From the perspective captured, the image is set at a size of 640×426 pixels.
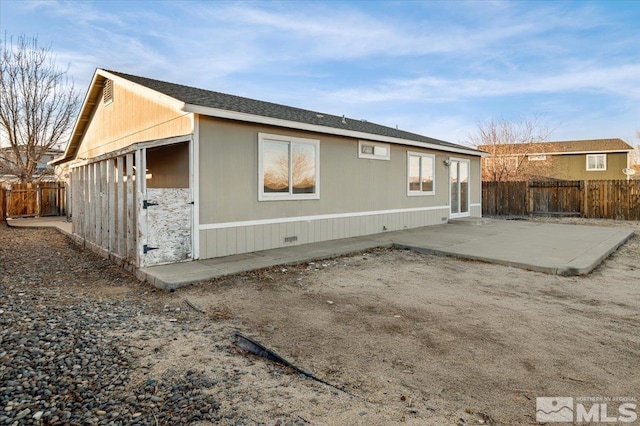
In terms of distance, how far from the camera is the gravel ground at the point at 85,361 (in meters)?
2.20

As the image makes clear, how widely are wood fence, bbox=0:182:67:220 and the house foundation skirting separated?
13.7 meters

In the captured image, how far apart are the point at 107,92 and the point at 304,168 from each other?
643 cm

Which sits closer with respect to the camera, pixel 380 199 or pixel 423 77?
pixel 380 199

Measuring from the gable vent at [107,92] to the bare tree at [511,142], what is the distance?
2035cm

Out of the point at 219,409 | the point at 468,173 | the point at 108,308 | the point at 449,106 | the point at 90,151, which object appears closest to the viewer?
the point at 219,409

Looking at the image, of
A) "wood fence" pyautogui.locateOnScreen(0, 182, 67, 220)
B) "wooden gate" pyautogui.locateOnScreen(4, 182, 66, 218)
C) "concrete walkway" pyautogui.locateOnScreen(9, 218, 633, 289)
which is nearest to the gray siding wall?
"concrete walkway" pyautogui.locateOnScreen(9, 218, 633, 289)

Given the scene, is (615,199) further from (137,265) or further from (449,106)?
(137,265)

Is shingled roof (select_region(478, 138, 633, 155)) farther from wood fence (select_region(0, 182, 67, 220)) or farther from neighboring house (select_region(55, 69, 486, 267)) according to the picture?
wood fence (select_region(0, 182, 67, 220))

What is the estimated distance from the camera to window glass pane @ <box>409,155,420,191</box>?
11508mm

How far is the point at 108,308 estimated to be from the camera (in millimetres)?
4344

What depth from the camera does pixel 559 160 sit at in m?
26.9

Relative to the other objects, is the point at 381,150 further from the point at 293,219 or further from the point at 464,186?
the point at 464,186

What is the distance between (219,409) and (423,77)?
643 inches

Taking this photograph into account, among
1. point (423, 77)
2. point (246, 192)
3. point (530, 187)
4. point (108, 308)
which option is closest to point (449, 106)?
point (423, 77)
